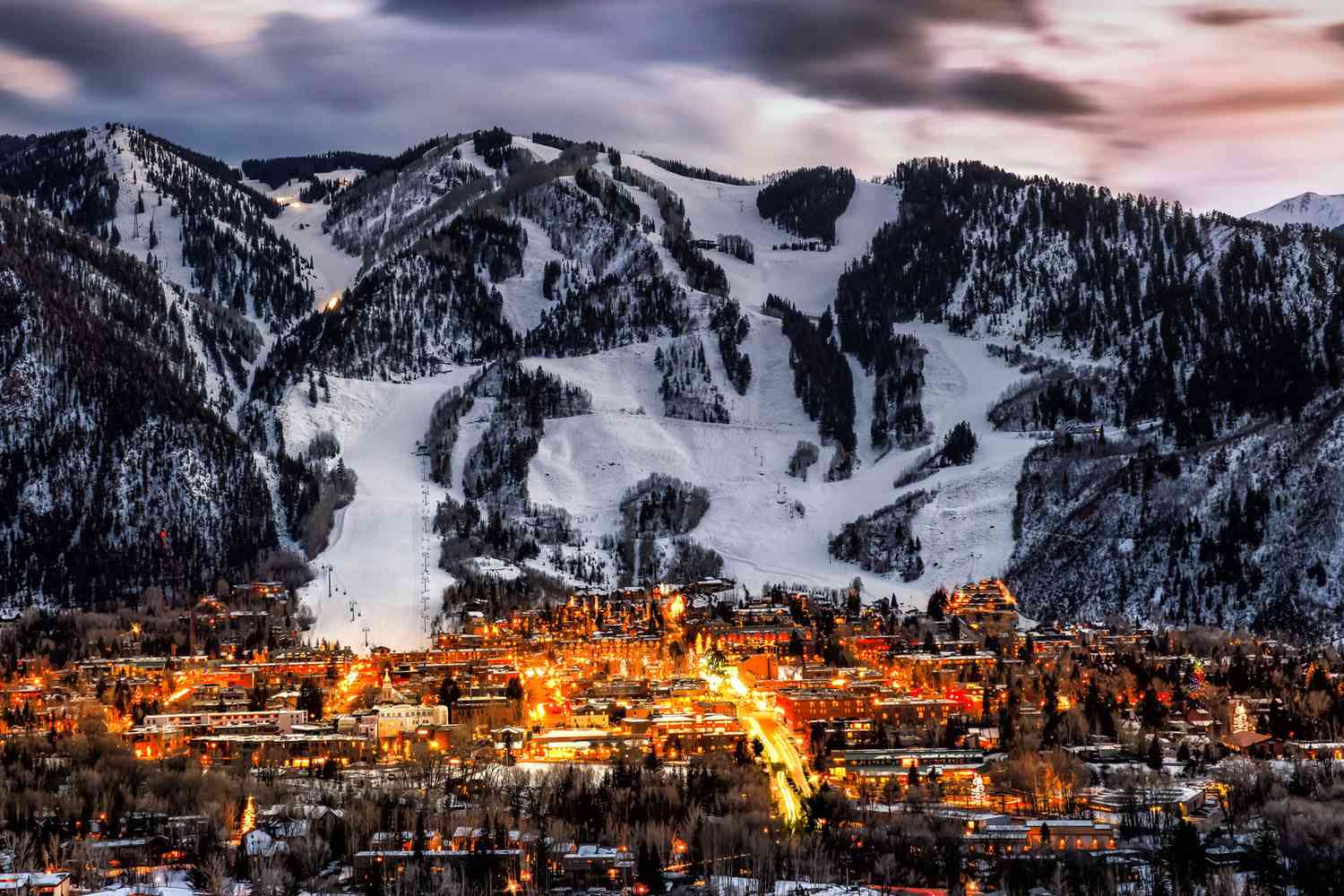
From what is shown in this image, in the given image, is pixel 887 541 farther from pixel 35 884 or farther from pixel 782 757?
pixel 35 884

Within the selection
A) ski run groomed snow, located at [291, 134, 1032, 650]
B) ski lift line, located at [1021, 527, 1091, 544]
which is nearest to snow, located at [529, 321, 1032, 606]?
ski run groomed snow, located at [291, 134, 1032, 650]

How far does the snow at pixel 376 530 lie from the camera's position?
13875 centimetres

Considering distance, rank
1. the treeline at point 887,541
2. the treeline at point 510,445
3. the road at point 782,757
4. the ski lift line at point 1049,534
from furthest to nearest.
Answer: the treeline at point 510,445 < the treeline at point 887,541 < the ski lift line at point 1049,534 < the road at point 782,757

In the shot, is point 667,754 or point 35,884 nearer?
point 35,884

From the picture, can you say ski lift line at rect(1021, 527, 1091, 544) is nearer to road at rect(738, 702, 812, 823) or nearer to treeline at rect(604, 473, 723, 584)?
treeline at rect(604, 473, 723, 584)

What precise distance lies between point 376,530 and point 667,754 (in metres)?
73.9

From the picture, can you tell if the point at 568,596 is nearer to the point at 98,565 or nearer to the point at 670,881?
the point at 98,565

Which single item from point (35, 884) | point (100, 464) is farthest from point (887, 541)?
point (35, 884)

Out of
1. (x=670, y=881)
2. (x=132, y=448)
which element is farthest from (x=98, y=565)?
(x=670, y=881)

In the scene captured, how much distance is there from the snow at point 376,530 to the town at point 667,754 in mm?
4579

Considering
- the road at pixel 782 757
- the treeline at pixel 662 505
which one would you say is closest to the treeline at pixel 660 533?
the treeline at pixel 662 505

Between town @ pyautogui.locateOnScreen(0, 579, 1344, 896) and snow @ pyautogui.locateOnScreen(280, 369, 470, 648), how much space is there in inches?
180

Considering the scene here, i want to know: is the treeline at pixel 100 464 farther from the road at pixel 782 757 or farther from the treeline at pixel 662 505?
the road at pixel 782 757

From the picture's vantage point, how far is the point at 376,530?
161625 mm
